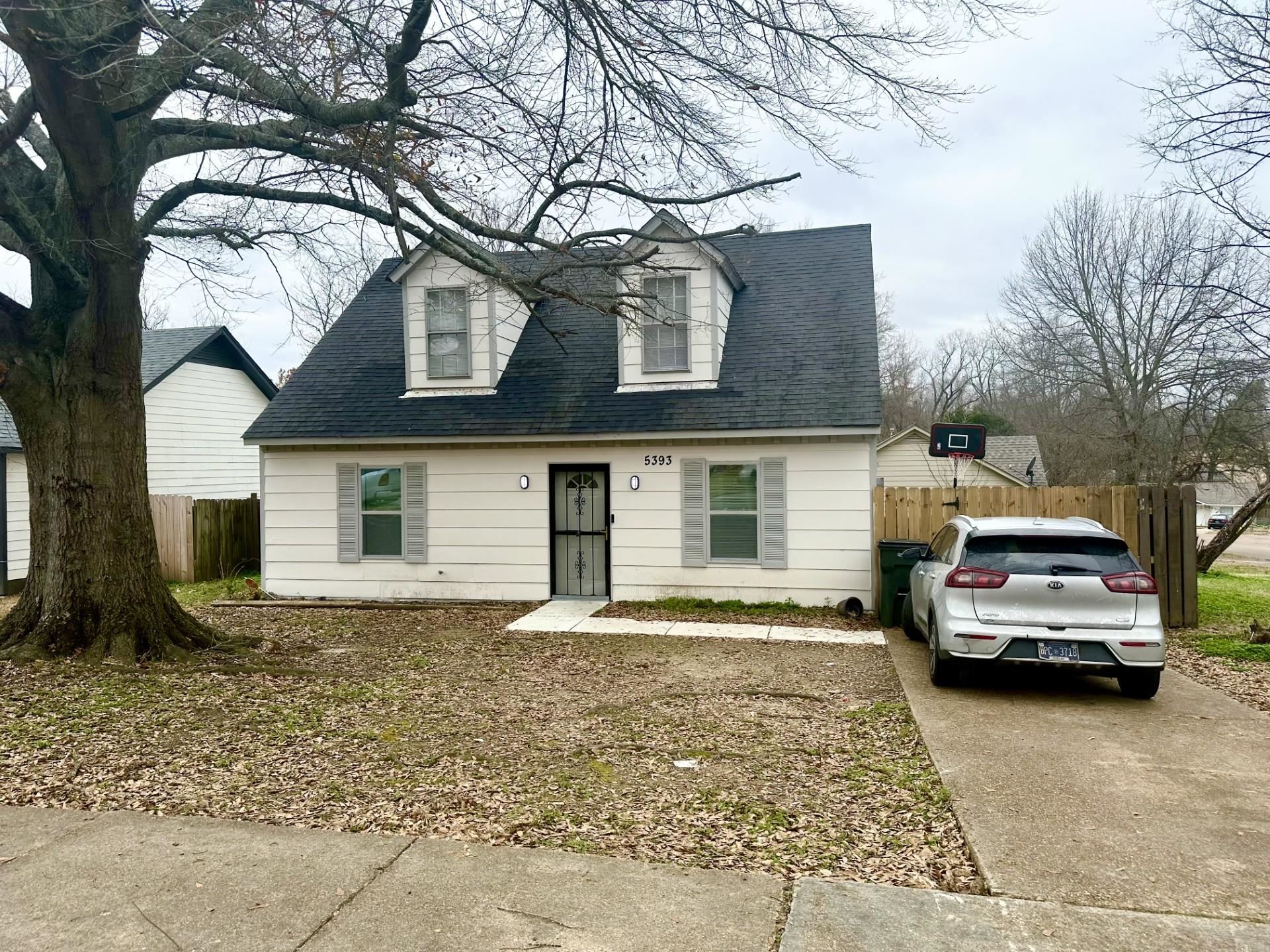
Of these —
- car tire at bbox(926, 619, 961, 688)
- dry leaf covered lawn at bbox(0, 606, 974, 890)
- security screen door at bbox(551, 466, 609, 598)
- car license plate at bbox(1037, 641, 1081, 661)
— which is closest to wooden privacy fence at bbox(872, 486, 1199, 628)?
dry leaf covered lawn at bbox(0, 606, 974, 890)

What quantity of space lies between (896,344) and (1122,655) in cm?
3784

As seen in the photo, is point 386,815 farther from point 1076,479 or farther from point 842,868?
point 1076,479

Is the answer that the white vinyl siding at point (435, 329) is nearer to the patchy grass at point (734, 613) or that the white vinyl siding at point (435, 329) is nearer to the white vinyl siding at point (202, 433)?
the patchy grass at point (734, 613)

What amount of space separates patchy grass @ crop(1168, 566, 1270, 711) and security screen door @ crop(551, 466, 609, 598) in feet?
Result: 23.9

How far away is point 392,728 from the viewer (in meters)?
6.27

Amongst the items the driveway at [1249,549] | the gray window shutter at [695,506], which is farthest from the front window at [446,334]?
the driveway at [1249,549]

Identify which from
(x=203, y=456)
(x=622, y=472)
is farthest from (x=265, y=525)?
(x=203, y=456)

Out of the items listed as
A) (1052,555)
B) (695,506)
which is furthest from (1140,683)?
(695,506)

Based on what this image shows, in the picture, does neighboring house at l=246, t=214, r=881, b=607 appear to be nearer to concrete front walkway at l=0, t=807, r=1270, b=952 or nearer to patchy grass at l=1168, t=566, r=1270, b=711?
patchy grass at l=1168, t=566, r=1270, b=711

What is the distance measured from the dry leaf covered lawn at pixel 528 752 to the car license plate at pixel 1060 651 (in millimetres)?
1199

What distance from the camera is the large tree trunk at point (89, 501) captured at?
822 centimetres

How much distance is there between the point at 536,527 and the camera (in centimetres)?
1296

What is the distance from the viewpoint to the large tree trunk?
8.22m


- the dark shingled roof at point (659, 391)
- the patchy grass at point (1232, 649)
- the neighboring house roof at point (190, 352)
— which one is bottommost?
the patchy grass at point (1232, 649)
